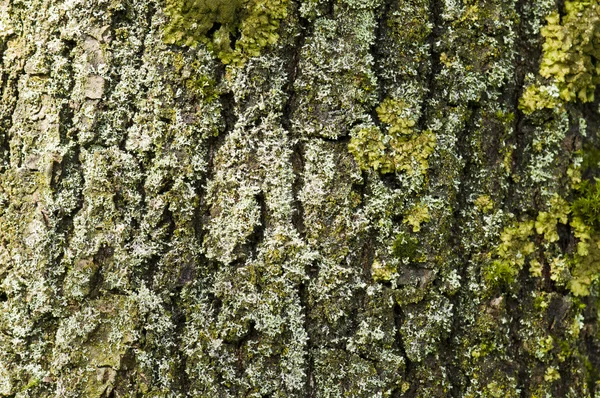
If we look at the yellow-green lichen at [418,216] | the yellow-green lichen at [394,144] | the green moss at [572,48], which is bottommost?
the yellow-green lichen at [418,216]

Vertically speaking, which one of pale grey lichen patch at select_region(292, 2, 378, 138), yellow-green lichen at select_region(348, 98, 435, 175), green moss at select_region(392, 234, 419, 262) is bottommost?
green moss at select_region(392, 234, 419, 262)

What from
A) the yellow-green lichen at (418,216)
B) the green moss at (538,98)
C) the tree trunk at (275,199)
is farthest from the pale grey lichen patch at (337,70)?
the green moss at (538,98)

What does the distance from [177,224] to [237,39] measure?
0.47 meters

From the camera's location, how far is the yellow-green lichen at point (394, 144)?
4.47 ft

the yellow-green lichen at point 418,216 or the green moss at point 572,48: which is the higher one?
the green moss at point 572,48

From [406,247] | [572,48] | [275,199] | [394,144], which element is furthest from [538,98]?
[275,199]

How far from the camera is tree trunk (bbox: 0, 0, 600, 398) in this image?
1.36 metres

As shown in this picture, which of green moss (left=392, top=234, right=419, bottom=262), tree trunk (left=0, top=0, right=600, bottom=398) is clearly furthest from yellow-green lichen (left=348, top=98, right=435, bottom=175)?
green moss (left=392, top=234, right=419, bottom=262)

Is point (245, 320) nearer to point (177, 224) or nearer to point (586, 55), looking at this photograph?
point (177, 224)

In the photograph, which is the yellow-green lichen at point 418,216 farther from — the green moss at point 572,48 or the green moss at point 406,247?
the green moss at point 572,48

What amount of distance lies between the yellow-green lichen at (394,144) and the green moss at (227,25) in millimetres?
318

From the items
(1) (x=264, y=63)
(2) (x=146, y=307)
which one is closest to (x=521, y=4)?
(1) (x=264, y=63)

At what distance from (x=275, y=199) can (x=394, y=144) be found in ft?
1.05

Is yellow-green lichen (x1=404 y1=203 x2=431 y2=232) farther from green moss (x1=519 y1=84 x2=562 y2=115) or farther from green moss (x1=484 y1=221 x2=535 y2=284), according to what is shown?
green moss (x1=519 y1=84 x2=562 y2=115)
